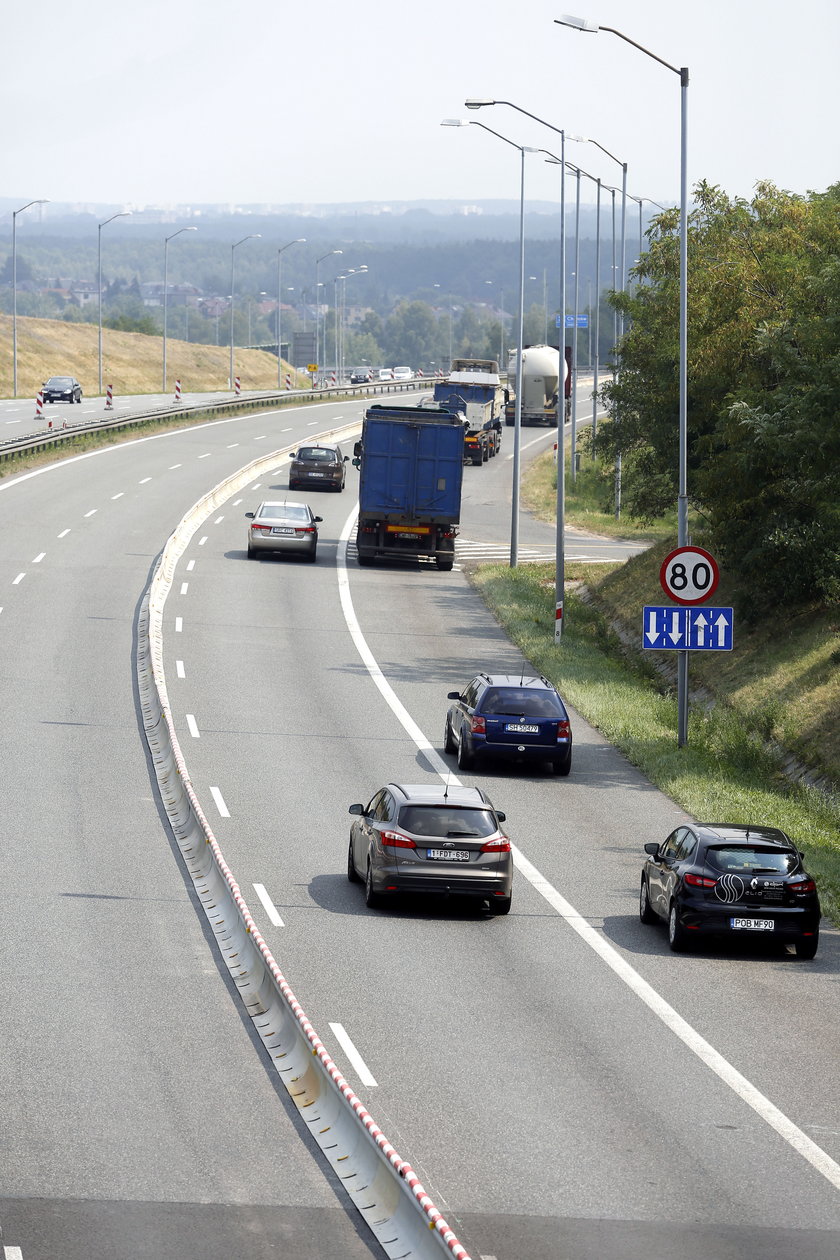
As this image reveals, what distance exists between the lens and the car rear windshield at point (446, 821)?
64.8ft

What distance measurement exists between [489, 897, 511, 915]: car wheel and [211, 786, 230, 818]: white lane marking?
223 inches

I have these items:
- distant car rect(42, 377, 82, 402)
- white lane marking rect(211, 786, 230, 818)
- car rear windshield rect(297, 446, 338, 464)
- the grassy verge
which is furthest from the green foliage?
distant car rect(42, 377, 82, 402)

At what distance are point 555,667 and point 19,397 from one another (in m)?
75.9

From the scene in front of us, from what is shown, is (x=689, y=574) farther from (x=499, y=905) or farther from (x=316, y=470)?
(x=316, y=470)

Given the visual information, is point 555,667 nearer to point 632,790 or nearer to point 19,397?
point 632,790

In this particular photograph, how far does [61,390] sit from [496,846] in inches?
3272

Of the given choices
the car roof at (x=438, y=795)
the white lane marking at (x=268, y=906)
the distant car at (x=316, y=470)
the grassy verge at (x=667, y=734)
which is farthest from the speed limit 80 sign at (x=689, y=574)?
the distant car at (x=316, y=470)

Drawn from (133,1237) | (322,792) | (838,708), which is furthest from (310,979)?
(838,708)

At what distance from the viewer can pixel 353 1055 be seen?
14211 mm

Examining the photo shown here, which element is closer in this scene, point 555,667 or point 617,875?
point 617,875

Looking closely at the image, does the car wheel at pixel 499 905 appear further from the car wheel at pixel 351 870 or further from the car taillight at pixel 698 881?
the car taillight at pixel 698 881

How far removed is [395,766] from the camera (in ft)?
93.9

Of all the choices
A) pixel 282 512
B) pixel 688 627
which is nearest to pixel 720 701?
pixel 688 627

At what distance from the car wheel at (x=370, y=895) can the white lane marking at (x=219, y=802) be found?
4940 millimetres
